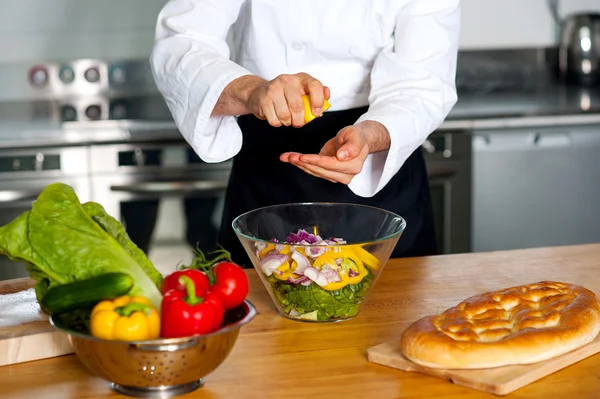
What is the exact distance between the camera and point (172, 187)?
2.72m

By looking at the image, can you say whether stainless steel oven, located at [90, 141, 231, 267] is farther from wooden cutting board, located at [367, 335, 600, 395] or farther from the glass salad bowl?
wooden cutting board, located at [367, 335, 600, 395]

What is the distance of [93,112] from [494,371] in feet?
6.82

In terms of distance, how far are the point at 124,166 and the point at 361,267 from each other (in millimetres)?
1508

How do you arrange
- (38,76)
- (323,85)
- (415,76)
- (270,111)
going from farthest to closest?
(38,76), (415,76), (323,85), (270,111)

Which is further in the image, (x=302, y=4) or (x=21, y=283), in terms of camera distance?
(x=302, y=4)

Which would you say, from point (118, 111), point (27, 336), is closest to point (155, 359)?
point (27, 336)

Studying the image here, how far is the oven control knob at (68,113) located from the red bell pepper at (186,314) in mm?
1887

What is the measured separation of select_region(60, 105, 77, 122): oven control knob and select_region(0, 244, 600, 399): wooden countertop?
150 centimetres

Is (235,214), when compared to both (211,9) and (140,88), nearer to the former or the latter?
(211,9)

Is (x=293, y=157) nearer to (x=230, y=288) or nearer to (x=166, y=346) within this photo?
(x=230, y=288)

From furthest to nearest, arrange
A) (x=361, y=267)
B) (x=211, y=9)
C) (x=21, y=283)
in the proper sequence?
(x=211, y=9) → (x=21, y=283) → (x=361, y=267)

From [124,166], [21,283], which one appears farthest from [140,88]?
[21,283]

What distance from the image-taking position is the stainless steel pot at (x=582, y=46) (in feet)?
10.8

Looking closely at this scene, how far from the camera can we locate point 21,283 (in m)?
1.50
